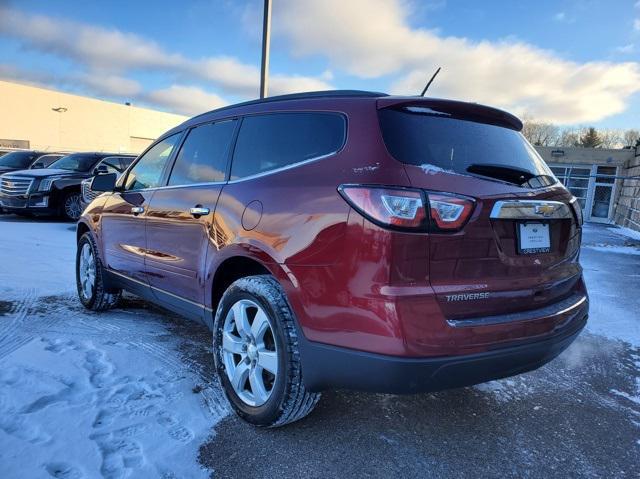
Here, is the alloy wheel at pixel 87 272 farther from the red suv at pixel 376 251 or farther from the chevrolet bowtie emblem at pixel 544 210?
the chevrolet bowtie emblem at pixel 544 210

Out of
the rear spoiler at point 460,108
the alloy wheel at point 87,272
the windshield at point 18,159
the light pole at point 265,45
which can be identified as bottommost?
the alloy wheel at point 87,272

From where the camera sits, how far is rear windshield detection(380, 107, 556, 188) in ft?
7.38

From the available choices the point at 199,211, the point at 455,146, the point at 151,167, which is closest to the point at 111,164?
the point at 151,167

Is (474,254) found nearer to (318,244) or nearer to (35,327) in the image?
(318,244)

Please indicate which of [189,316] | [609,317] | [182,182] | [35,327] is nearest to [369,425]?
[189,316]

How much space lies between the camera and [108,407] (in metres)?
2.71

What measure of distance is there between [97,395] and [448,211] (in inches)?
88.8

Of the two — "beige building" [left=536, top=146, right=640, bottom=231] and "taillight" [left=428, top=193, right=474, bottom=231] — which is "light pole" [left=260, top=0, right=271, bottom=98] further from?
"beige building" [left=536, top=146, right=640, bottom=231]

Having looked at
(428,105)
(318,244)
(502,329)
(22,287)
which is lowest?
(22,287)

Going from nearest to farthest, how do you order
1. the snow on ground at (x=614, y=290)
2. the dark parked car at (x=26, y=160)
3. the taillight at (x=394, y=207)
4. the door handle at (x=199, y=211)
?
the taillight at (x=394, y=207)
the door handle at (x=199, y=211)
the snow on ground at (x=614, y=290)
the dark parked car at (x=26, y=160)

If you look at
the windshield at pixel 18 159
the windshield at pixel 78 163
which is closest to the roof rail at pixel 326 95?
the windshield at pixel 78 163

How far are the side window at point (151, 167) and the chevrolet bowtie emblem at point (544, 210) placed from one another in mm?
2710

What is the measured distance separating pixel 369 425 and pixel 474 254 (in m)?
1.23

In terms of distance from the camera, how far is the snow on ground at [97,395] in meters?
2.25
